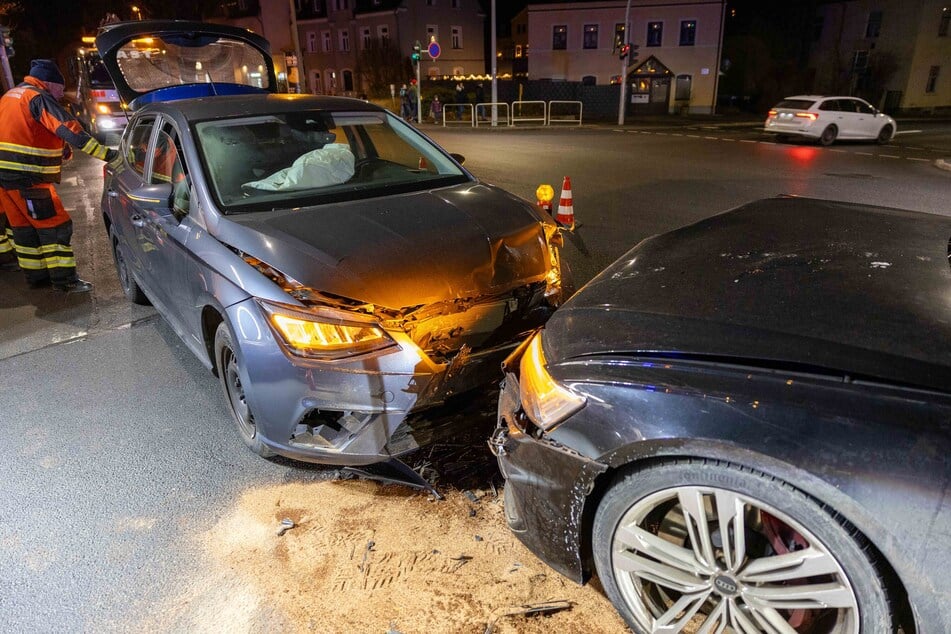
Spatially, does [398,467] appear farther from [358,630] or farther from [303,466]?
[358,630]

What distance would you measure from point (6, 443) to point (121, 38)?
6995mm

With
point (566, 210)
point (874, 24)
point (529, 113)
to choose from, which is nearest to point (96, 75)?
point (566, 210)

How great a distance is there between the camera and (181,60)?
33.2 ft

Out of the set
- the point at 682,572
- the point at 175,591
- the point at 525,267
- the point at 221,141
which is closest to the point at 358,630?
the point at 175,591

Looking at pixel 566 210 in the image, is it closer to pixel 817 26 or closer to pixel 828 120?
pixel 828 120

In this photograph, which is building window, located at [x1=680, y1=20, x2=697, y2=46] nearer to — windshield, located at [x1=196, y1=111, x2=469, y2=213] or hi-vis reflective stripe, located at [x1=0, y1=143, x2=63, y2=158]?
windshield, located at [x1=196, y1=111, x2=469, y2=213]

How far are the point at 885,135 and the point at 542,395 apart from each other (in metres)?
22.3

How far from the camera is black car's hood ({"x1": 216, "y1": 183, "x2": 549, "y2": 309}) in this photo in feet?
9.41

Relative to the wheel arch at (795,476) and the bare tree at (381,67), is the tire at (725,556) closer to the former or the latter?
the wheel arch at (795,476)

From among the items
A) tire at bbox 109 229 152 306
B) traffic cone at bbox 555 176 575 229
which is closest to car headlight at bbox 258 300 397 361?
tire at bbox 109 229 152 306

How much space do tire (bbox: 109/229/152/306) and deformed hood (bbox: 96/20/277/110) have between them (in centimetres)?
404

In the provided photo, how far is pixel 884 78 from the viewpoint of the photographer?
37719 millimetres

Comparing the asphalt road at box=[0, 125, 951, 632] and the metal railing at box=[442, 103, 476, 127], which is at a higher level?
the metal railing at box=[442, 103, 476, 127]

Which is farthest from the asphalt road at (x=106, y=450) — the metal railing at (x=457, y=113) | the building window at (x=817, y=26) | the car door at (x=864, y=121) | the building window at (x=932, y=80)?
the building window at (x=817, y=26)
